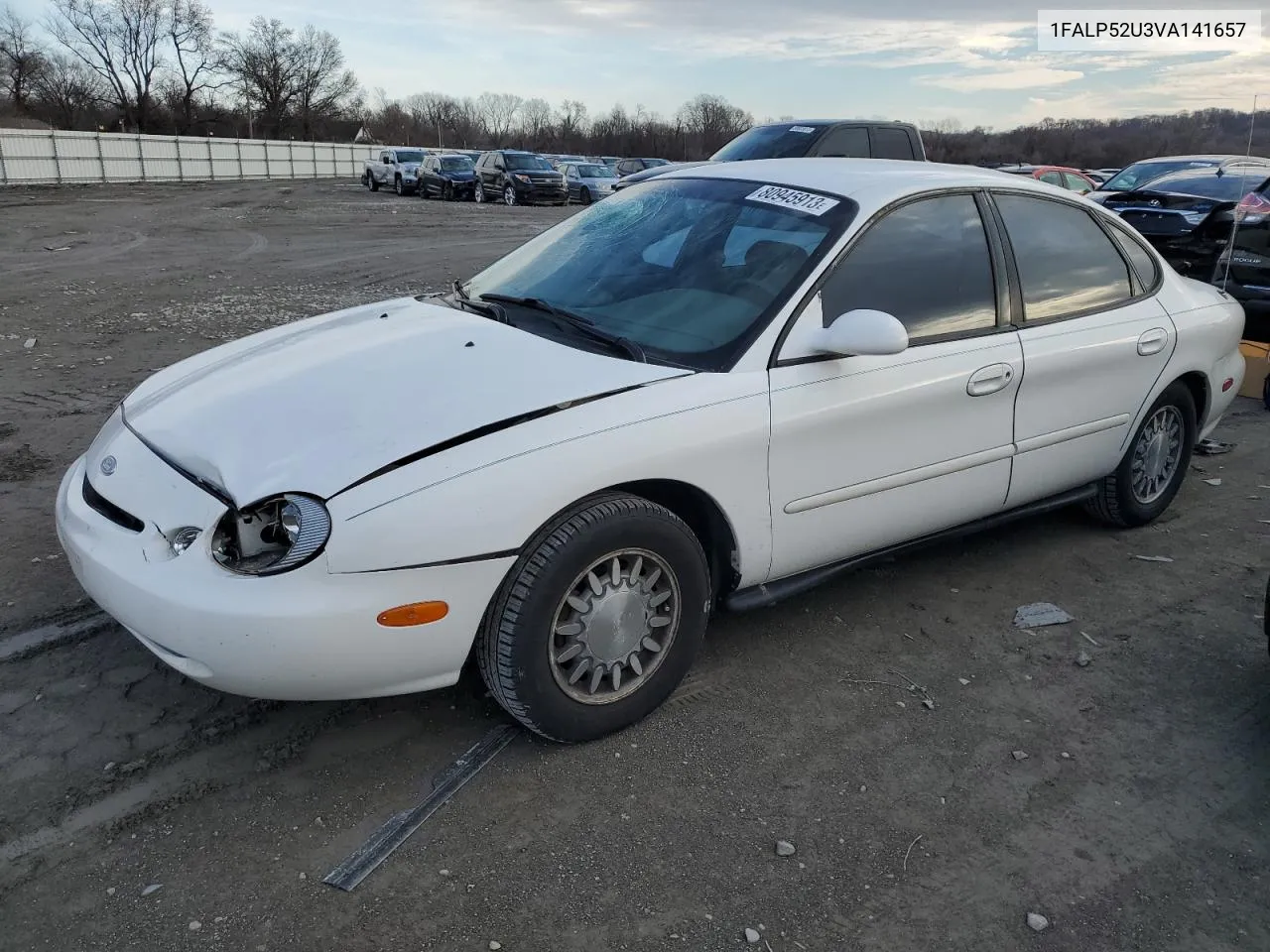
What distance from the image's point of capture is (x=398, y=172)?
3550 cm

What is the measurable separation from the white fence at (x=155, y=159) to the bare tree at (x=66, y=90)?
3541 centimetres

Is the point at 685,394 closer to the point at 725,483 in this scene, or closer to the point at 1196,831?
the point at 725,483

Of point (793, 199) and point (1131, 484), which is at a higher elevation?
point (793, 199)

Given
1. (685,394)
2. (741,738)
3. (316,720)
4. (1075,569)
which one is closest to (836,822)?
(741,738)

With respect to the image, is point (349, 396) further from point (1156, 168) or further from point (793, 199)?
point (1156, 168)

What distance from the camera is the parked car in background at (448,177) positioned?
32125 mm

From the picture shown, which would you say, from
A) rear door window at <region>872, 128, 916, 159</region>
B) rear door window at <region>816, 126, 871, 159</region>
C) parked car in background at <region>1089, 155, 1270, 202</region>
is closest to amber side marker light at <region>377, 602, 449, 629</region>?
rear door window at <region>816, 126, 871, 159</region>

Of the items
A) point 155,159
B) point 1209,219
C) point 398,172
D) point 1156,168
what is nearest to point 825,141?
point 1209,219

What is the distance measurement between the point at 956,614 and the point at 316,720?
2488mm

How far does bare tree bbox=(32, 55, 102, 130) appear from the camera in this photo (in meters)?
76.0

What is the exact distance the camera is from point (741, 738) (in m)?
3.11

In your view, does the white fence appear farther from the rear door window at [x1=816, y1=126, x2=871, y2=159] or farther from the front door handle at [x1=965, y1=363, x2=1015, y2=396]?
the front door handle at [x1=965, y1=363, x2=1015, y2=396]

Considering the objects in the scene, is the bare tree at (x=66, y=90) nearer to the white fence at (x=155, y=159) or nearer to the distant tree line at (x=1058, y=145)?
the white fence at (x=155, y=159)

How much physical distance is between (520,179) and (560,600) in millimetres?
28990
